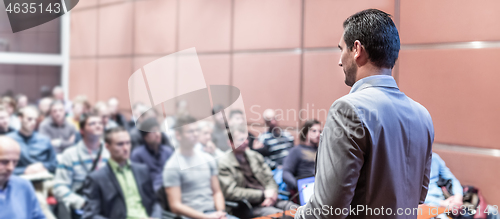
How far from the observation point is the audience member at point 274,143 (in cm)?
375

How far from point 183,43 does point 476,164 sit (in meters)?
3.28

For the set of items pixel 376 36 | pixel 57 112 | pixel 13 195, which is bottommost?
pixel 13 195

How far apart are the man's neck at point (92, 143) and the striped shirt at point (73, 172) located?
4 cm

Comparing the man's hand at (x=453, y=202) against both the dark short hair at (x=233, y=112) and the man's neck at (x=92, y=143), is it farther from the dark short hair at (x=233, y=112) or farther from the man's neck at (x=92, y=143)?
the man's neck at (x=92, y=143)

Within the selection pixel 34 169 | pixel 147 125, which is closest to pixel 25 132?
pixel 34 169

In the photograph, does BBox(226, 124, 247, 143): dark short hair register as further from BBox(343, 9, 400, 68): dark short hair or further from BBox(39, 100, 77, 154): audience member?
BBox(343, 9, 400, 68): dark short hair

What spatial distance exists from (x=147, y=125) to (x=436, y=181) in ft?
8.77

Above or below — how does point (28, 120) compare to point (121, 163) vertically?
above

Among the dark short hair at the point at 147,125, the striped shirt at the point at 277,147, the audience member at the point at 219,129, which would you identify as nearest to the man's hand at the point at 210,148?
the audience member at the point at 219,129

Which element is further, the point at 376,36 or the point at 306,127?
the point at 306,127

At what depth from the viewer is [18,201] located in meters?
2.33

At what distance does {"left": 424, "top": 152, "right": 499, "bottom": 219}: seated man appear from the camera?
268 centimetres

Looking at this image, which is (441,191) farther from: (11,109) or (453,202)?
(11,109)

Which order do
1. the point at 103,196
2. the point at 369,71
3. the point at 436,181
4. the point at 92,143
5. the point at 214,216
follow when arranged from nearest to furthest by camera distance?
the point at 369,71 < the point at 103,196 < the point at 436,181 < the point at 214,216 < the point at 92,143
